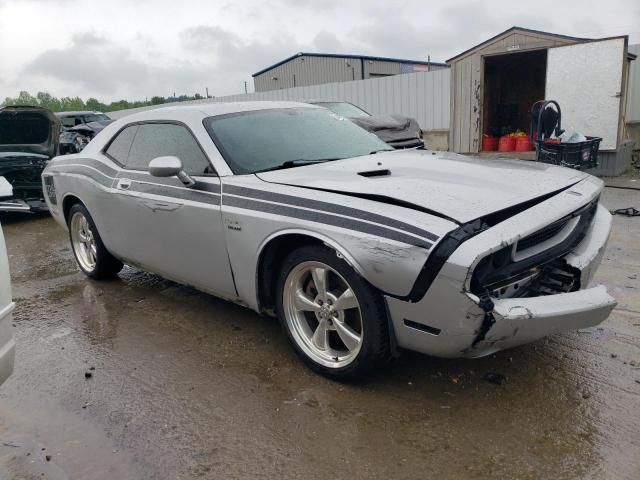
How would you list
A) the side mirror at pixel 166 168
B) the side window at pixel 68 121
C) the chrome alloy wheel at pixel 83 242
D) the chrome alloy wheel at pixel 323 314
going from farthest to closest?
the side window at pixel 68 121, the chrome alloy wheel at pixel 83 242, the side mirror at pixel 166 168, the chrome alloy wheel at pixel 323 314

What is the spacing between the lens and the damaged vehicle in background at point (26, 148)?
8656mm

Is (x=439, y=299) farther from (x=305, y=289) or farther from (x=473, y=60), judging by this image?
(x=473, y=60)

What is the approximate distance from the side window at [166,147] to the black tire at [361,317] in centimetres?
102

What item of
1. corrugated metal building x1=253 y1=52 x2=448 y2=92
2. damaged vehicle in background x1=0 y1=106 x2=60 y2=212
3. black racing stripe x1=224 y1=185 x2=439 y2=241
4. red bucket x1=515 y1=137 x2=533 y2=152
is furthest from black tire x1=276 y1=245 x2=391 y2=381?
corrugated metal building x1=253 y1=52 x2=448 y2=92

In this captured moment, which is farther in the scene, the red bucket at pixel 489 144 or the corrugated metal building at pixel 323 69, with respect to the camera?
the corrugated metal building at pixel 323 69

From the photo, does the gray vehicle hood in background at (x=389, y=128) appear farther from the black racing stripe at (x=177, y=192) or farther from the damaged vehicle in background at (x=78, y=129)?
the damaged vehicle in background at (x=78, y=129)

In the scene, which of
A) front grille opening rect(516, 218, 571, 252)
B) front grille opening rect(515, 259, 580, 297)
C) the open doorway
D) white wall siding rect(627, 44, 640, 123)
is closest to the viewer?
front grille opening rect(516, 218, 571, 252)

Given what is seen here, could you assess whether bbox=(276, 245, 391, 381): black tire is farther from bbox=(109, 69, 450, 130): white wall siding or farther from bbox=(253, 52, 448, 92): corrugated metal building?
bbox=(253, 52, 448, 92): corrugated metal building

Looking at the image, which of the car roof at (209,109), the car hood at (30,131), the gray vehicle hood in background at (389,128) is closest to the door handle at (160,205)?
the car roof at (209,109)

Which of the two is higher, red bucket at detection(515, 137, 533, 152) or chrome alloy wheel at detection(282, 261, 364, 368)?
red bucket at detection(515, 137, 533, 152)

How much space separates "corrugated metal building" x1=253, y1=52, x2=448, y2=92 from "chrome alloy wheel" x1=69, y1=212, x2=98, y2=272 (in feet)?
69.8

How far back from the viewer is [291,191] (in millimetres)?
3107

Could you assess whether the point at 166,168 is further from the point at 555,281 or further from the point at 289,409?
the point at 555,281

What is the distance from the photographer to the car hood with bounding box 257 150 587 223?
2.72m
